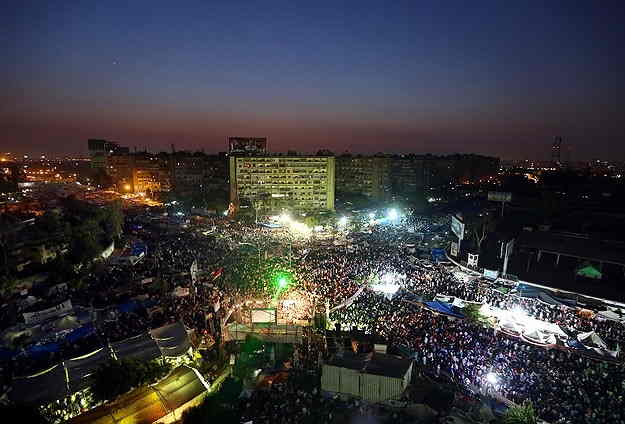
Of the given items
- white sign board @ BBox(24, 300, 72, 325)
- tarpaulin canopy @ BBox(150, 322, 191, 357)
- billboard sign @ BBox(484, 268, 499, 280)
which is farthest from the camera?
billboard sign @ BBox(484, 268, 499, 280)

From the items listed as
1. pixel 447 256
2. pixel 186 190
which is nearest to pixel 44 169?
pixel 186 190

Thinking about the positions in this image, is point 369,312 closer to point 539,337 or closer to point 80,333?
point 539,337

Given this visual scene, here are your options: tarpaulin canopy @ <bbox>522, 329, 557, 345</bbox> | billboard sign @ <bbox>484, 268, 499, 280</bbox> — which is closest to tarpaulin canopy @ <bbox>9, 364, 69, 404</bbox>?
tarpaulin canopy @ <bbox>522, 329, 557, 345</bbox>

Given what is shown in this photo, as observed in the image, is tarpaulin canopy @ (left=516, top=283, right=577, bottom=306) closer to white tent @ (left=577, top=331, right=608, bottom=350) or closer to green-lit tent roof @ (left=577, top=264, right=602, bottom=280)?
green-lit tent roof @ (left=577, top=264, right=602, bottom=280)

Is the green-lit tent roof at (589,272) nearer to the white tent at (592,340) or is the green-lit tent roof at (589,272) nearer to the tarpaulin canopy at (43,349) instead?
the white tent at (592,340)

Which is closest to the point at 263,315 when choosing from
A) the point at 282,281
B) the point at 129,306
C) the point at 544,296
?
the point at 282,281

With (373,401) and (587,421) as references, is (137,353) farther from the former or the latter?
(587,421)

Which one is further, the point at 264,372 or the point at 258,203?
the point at 258,203
